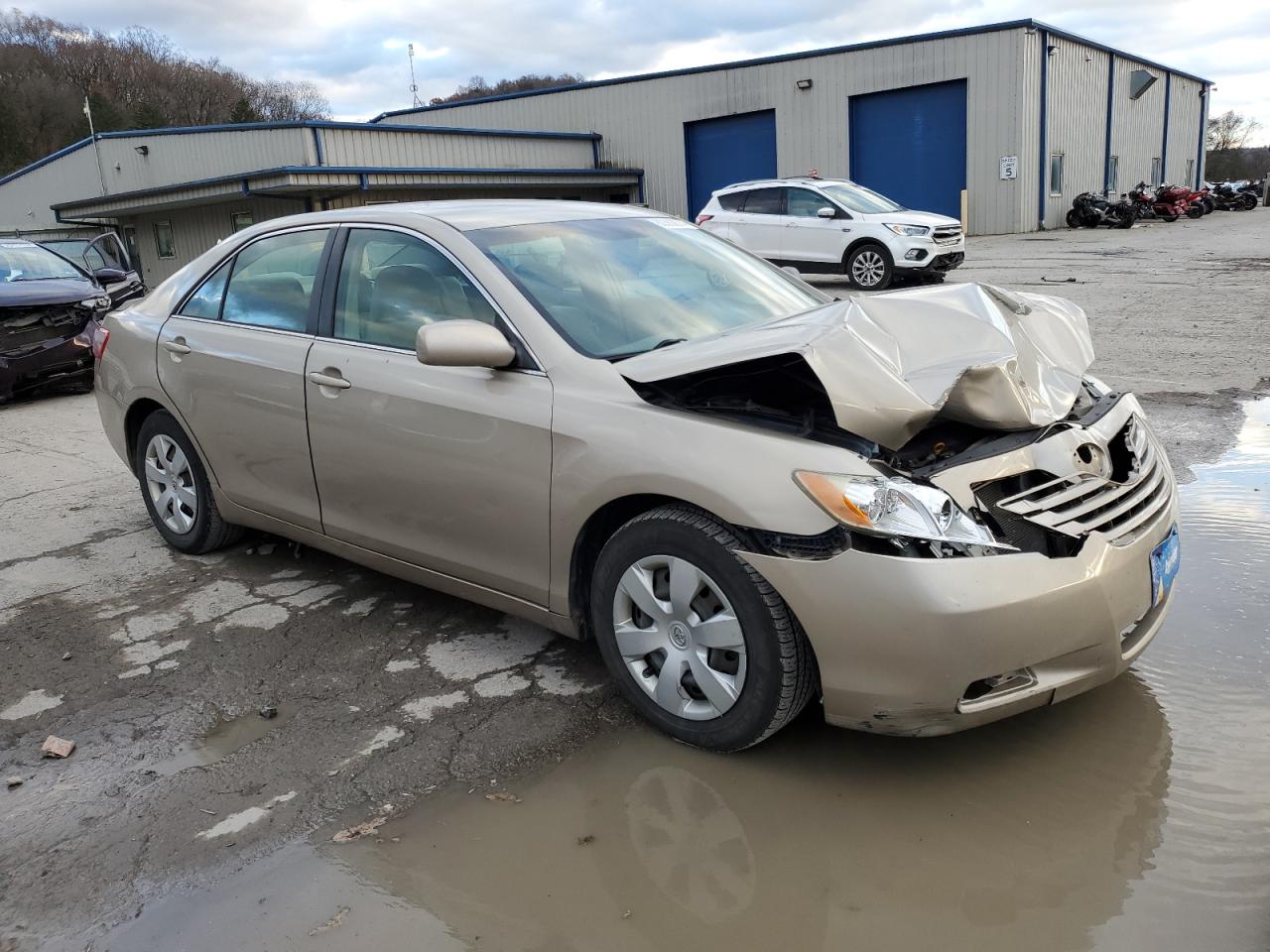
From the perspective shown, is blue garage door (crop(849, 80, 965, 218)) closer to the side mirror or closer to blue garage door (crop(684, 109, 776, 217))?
blue garage door (crop(684, 109, 776, 217))

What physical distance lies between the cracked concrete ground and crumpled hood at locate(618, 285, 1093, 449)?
1.24 m

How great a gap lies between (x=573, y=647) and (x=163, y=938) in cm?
172

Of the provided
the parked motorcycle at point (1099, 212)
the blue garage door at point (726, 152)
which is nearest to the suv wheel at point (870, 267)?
the parked motorcycle at point (1099, 212)

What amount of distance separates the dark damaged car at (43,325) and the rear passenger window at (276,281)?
5.90 metres

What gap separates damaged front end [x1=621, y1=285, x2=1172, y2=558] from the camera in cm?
263

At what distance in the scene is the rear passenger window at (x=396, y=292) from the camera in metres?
3.63

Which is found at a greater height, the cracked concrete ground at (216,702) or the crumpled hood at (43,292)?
the crumpled hood at (43,292)

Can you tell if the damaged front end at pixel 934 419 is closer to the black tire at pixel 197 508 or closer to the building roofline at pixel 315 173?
the black tire at pixel 197 508

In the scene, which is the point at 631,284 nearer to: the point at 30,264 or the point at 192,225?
the point at 30,264

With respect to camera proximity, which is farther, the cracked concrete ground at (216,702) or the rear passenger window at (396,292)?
the rear passenger window at (396,292)

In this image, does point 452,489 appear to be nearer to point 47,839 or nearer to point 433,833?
point 433,833

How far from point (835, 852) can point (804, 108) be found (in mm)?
29059

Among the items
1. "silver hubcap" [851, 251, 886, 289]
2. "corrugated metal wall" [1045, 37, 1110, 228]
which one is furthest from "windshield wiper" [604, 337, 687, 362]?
"corrugated metal wall" [1045, 37, 1110, 228]

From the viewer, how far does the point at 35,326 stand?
32.2 ft
